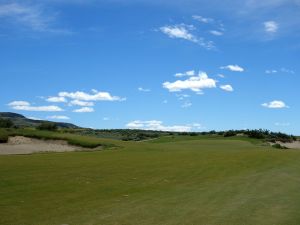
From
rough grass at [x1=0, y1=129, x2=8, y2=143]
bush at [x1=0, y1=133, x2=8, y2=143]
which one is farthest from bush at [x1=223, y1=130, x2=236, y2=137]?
bush at [x1=0, y1=133, x2=8, y2=143]

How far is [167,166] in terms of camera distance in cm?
3272

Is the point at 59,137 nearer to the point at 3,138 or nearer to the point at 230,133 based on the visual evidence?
the point at 3,138

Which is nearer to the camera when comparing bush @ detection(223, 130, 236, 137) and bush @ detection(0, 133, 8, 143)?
bush @ detection(0, 133, 8, 143)

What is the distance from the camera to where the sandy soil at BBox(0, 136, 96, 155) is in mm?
49344

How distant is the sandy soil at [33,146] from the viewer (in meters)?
49.3

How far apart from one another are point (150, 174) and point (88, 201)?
10.6 metres

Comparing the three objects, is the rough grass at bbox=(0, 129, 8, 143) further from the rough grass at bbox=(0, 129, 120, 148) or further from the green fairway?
the green fairway

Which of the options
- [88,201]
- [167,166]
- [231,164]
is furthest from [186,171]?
[88,201]

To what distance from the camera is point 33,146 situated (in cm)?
5291

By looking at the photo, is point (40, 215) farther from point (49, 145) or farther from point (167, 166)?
point (49, 145)

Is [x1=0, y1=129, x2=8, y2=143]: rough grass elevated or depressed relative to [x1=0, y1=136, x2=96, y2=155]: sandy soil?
elevated

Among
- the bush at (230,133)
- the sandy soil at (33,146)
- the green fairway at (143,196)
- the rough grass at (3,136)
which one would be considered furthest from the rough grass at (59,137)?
the bush at (230,133)

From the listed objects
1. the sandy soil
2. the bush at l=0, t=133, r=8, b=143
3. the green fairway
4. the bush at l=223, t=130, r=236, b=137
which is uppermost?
the bush at l=223, t=130, r=236, b=137

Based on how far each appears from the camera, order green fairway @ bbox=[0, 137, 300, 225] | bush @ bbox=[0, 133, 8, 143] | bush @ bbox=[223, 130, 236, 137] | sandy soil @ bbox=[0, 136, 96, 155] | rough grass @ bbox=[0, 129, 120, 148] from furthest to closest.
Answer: bush @ bbox=[223, 130, 236, 137]
rough grass @ bbox=[0, 129, 120, 148]
bush @ bbox=[0, 133, 8, 143]
sandy soil @ bbox=[0, 136, 96, 155]
green fairway @ bbox=[0, 137, 300, 225]
